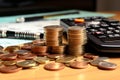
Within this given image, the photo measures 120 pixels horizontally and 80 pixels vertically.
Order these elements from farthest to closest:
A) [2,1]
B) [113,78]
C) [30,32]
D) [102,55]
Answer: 1. [2,1]
2. [30,32]
3. [102,55]
4. [113,78]

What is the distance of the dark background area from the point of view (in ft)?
3.06

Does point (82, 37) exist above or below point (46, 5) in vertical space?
below

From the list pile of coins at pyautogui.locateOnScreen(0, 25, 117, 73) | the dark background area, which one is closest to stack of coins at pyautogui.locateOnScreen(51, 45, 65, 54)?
pile of coins at pyautogui.locateOnScreen(0, 25, 117, 73)

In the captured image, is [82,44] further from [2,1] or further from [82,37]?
[2,1]

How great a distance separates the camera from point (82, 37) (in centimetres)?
49

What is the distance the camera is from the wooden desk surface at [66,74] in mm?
397

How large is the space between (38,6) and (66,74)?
600 mm

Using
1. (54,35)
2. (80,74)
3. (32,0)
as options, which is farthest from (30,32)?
(32,0)

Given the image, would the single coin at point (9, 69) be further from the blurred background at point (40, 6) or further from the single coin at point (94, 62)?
the blurred background at point (40, 6)

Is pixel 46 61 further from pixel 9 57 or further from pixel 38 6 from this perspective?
pixel 38 6

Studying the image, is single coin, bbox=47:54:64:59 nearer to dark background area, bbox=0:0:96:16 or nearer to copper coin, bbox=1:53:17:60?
copper coin, bbox=1:53:17:60

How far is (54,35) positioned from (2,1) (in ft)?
1.52

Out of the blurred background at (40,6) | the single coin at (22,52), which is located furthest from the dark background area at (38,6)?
the single coin at (22,52)

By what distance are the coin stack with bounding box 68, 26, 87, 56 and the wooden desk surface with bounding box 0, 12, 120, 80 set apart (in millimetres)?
65
